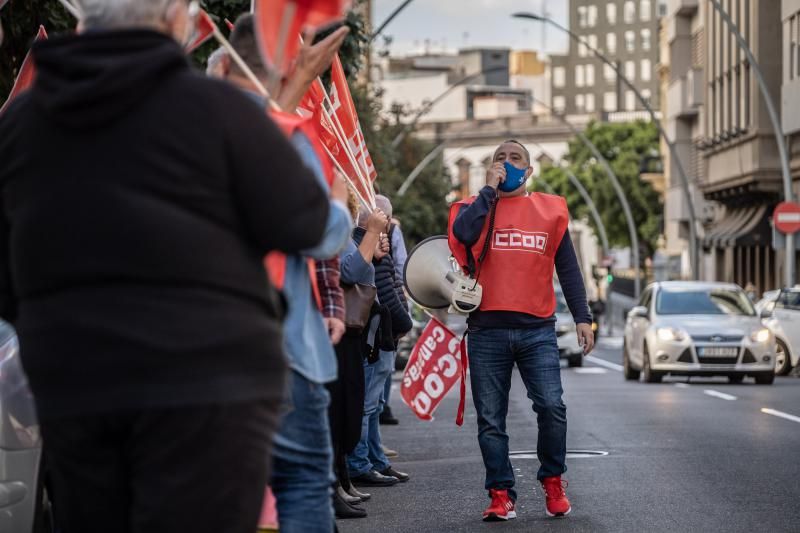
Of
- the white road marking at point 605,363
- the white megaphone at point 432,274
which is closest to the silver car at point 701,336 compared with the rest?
the white road marking at point 605,363

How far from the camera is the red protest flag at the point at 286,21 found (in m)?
4.13

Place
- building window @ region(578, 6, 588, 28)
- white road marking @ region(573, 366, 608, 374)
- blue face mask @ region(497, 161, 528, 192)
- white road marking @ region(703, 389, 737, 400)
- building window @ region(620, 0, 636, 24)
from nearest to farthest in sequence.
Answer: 1. blue face mask @ region(497, 161, 528, 192)
2. white road marking @ region(703, 389, 737, 400)
3. white road marking @ region(573, 366, 608, 374)
4. building window @ region(620, 0, 636, 24)
5. building window @ region(578, 6, 588, 28)

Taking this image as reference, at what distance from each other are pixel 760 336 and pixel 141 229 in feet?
74.3

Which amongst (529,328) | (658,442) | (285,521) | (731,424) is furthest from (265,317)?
(731,424)

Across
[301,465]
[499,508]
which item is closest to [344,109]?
[499,508]

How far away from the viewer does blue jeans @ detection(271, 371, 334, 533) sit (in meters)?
4.86

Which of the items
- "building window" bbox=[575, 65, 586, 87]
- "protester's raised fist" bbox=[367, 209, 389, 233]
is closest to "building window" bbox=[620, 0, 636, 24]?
"building window" bbox=[575, 65, 586, 87]

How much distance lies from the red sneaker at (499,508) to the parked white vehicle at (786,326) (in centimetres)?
2100

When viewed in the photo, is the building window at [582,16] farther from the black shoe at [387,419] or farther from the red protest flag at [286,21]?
the red protest flag at [286,21]

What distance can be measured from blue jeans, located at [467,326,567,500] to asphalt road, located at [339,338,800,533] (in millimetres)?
291

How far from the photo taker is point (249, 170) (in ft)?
12.7

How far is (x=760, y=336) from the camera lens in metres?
25.6

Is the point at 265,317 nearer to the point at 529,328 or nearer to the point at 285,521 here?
the point at 285,521

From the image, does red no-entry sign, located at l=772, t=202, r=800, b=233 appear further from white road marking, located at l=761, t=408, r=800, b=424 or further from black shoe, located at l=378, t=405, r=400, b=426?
black shoe, located at l=378, t=405, r=400, b=426
